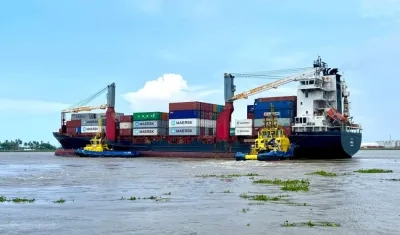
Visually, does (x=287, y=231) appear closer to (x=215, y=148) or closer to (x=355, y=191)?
(x=355, y=191)

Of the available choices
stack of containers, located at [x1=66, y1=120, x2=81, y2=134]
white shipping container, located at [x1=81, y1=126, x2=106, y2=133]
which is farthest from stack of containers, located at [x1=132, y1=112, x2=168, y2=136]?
stack of containers, located at [x1=66, y1=120, x2=81, y2=134]

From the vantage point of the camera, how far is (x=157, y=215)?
59.0 feet

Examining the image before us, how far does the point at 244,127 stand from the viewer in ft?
267

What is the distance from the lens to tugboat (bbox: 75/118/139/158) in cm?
9515

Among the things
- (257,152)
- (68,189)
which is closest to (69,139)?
(257,152)

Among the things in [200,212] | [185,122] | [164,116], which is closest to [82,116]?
[164,116]

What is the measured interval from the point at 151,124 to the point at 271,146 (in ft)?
101

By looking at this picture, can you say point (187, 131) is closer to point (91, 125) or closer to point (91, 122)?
point (91, 125)

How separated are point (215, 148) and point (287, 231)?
7064 cm

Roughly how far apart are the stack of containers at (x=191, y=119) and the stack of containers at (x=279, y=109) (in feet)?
44.4

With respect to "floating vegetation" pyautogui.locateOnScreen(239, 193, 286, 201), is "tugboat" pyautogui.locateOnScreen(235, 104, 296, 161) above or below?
above

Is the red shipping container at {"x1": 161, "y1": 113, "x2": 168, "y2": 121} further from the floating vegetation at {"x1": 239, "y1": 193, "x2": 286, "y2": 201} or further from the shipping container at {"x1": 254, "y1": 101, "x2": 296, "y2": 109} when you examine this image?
the floating vegetation at {"x1": 239, "y1": 193, "x2": 286, "y2": 201}

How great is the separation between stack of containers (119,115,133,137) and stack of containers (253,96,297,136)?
3065 cm

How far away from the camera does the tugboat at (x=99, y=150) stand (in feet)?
312
